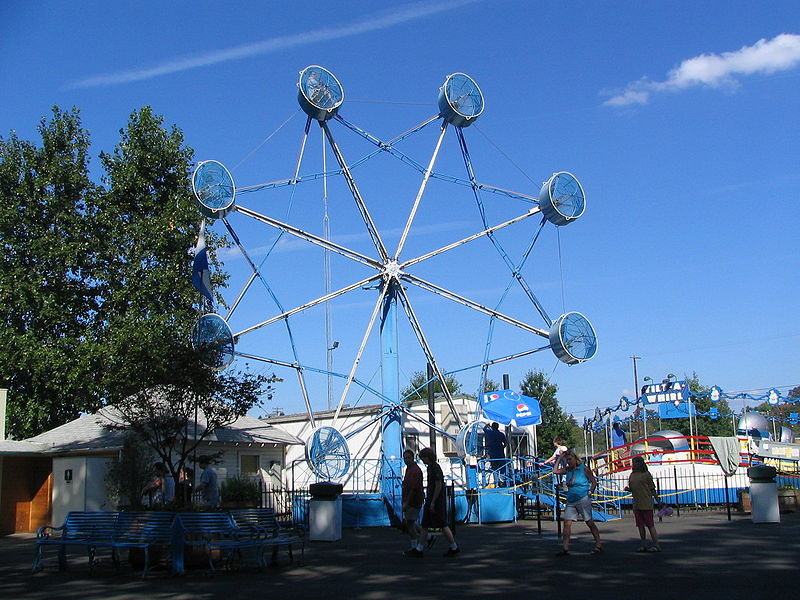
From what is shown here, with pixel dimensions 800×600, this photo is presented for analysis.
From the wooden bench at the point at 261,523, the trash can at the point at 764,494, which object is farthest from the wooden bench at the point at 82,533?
the trash can at the point at 764,494

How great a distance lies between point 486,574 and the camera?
37.5 feet

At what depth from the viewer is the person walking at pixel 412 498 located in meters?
14.0

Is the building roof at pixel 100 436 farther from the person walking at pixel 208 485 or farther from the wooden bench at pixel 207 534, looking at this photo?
the wooden bench at pixel 207 534

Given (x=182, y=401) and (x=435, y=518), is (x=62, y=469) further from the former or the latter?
(x=435, y=518)

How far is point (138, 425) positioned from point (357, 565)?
519 centimetres

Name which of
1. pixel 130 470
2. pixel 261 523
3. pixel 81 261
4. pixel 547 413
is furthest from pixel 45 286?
pixel 547 413

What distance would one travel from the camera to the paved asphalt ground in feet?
32.3

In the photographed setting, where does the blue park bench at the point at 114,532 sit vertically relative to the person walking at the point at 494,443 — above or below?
below

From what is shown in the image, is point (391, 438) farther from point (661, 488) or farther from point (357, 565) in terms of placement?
point (357, 565)

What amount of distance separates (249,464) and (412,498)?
1560 cm

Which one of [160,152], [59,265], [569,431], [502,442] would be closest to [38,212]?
[59,265]

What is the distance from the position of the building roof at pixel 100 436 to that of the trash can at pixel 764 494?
46.0ft

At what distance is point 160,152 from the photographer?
108ft

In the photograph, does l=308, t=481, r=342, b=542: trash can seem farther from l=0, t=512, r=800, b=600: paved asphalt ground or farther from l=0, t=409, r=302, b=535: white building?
l=0, t=409, r=302, b=535: white building
